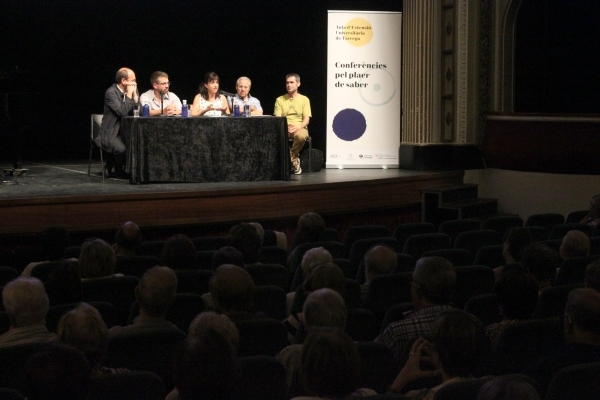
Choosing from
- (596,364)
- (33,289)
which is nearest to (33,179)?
(33,289)

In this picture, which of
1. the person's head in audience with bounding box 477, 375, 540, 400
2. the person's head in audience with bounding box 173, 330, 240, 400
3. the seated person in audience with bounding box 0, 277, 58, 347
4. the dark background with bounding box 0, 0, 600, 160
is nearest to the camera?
the person's head in audience with bounding box 477, 375, 540, 400

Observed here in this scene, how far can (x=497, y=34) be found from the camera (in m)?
9.69

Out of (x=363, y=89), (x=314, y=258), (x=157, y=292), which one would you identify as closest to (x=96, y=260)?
(x=157, y=292)

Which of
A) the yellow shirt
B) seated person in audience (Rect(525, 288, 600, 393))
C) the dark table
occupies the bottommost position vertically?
seated person in audience (Rect(525, 288, 600, 393))

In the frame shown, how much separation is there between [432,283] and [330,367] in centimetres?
122

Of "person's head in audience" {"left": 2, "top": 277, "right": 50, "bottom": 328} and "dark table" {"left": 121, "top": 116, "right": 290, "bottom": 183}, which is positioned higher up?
"dark table" {"left": 121, "top": 116, "right": 290, "bottom": 183}

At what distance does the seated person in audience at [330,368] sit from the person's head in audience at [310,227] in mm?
3161

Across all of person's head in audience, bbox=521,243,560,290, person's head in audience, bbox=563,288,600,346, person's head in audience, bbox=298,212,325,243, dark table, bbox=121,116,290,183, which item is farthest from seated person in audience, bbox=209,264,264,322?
dark table, bbox=121,116,290,183

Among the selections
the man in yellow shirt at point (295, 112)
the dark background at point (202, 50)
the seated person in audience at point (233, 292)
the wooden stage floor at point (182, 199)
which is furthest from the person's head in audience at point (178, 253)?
the dark background at point (202, 50)

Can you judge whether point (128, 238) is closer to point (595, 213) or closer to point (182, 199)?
point (182, 199)

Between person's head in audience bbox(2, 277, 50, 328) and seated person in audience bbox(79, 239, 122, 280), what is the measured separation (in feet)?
3.45

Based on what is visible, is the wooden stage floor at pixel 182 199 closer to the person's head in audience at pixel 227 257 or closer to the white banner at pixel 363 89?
the white banner at pixel 363 89

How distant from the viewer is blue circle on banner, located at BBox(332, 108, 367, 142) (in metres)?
9.92

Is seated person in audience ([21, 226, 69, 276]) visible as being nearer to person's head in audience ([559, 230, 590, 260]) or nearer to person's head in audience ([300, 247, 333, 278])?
person's head in audience ([300, 247, 333, 278])
